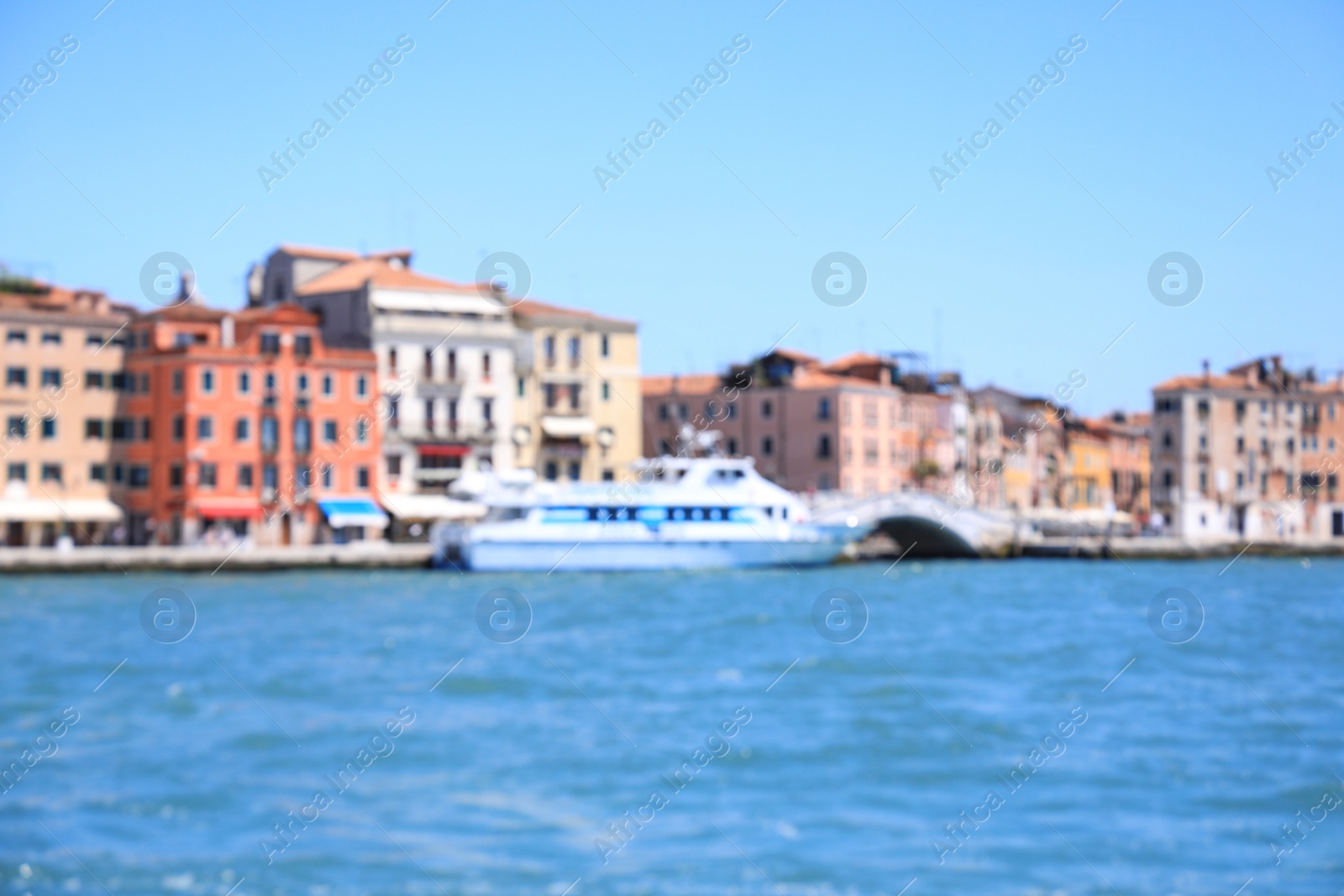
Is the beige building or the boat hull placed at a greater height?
the beige building

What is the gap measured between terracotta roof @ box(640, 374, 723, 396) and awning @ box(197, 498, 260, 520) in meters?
22.3

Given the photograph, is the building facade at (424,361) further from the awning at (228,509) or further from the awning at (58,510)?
the awning at (58,510)

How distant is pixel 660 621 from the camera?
3416cm

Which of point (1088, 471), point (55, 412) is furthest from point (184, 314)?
point (1088, 471)

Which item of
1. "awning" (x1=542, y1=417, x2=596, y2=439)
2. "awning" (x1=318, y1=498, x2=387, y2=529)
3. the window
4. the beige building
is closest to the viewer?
the beige building

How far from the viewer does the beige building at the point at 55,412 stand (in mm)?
50094

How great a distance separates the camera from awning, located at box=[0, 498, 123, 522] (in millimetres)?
49469

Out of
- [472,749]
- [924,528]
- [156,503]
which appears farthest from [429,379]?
[472,749]

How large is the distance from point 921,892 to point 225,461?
42.0 m

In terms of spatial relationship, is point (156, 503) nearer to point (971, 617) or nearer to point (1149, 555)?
point (971, 617)

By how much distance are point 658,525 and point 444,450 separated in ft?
28.5

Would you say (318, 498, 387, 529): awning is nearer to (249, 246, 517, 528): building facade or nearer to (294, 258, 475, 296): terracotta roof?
(249, 246, 517, 528): building facade

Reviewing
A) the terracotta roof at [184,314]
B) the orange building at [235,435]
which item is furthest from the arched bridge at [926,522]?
the terracotta roof at [184,314]

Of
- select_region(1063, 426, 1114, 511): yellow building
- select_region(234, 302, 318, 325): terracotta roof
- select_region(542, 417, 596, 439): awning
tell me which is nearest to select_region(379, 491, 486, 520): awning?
select_region(542, 417, 596, 439): awning
